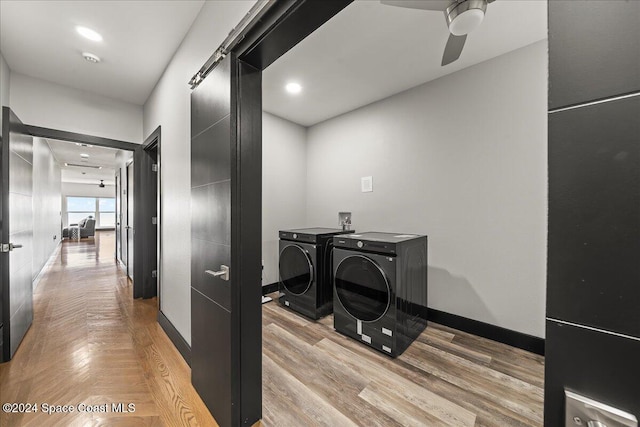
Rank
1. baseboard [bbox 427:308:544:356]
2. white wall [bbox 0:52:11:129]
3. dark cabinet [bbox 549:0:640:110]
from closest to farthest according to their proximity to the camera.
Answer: dark cabinet [bbox 549:0:640:110] → baseboard [bbox 427:308:544:356] → white wall [bbox 0:52:11:129]

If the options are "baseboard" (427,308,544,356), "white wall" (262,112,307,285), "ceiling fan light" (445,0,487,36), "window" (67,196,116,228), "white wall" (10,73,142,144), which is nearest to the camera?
"ceiling fan light" (445,0,487,36)

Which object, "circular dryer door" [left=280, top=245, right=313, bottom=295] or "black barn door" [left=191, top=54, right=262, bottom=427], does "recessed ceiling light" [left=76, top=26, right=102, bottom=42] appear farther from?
"circular dryer door" [left=280, top=245, right=313, bottom=295]

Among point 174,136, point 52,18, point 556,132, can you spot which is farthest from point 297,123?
point 556,132

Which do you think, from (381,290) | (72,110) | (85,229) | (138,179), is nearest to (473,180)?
(381,290)

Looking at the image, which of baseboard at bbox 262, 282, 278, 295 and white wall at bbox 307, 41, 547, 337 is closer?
white wall at bbox 307, 41, 547, 337

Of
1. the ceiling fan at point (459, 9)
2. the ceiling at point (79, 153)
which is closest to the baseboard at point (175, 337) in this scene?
the ceiling fan at point (459, 9)

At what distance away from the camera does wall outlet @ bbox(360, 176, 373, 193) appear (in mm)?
3121

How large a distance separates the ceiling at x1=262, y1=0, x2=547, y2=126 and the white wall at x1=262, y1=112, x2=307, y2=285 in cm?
59

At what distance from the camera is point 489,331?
89.8 inches

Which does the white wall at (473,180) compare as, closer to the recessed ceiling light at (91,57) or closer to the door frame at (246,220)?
the door frame at (246,220)

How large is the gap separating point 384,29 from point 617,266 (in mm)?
2065

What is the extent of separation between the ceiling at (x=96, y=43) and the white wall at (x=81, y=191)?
10.4 metres

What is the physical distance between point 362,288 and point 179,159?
199cm

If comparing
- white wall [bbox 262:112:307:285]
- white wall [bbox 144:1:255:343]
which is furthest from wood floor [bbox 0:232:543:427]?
white wall [bbox 262:112:307:285]
